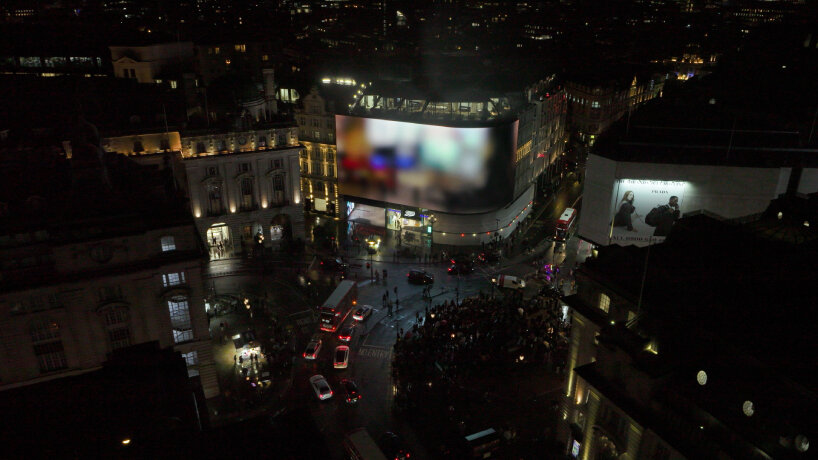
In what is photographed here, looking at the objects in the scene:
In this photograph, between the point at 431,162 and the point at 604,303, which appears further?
the point at 431,162

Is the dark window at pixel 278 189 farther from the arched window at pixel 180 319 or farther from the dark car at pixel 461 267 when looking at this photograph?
the arched window at pixel 180 319

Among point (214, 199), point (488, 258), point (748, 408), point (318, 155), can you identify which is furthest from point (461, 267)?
point (748, 408)

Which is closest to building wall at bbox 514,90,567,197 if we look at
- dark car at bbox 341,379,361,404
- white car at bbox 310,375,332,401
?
dark car at bbox 341,379,361,404

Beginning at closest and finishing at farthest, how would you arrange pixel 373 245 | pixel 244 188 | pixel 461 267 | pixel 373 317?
1. pixel 373 317
2. pixel 461 267
3. pixel 244 188
4. pixel 373 245

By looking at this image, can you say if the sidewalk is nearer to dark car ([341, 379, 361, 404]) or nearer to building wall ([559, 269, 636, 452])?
dark car ([341, 379, 361, 404])

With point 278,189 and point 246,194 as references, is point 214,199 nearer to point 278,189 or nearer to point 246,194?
Result: point 246,194
